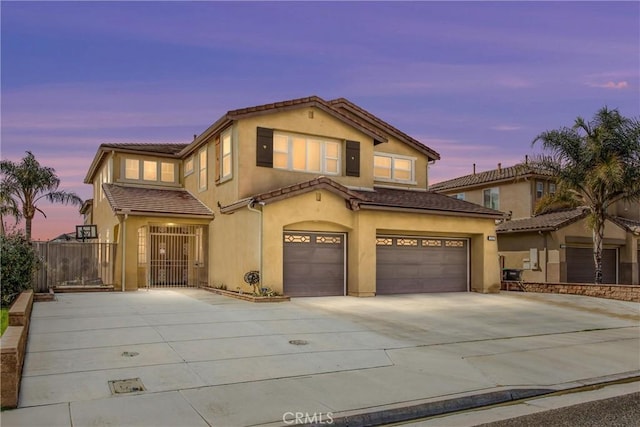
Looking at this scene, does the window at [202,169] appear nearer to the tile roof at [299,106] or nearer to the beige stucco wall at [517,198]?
the tile roof at [299,106]

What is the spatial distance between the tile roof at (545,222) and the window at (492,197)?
1.91m

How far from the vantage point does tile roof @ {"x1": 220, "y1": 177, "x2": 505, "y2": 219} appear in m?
17.4

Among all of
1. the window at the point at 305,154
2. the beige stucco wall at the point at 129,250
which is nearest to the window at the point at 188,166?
the beige stucco wall at the point at 129,250

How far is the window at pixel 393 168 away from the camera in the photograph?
76.4 ft

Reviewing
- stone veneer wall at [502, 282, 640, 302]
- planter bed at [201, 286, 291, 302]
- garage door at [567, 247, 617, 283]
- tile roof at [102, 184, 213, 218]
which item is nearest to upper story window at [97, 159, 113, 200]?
tile roof at [102, 184, 213, 218]

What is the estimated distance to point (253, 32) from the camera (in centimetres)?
1705

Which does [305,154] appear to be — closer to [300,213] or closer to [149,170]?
[300,213]

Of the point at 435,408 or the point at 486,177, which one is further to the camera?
the point at 486,177

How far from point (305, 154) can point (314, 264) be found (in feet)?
14.1

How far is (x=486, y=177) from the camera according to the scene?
33.2 meters

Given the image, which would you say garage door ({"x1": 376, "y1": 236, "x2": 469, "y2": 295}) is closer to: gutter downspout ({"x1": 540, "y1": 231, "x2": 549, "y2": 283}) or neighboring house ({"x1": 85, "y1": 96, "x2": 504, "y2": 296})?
neighboring house ({"x1": 85, "y1": 96, "x2": 504, "y2": 296})

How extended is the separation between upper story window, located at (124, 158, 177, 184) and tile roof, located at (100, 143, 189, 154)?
51cm

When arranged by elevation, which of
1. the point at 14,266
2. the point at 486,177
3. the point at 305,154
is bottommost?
the point at 14,266

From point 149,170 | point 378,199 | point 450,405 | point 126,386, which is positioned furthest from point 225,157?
point 450,405
